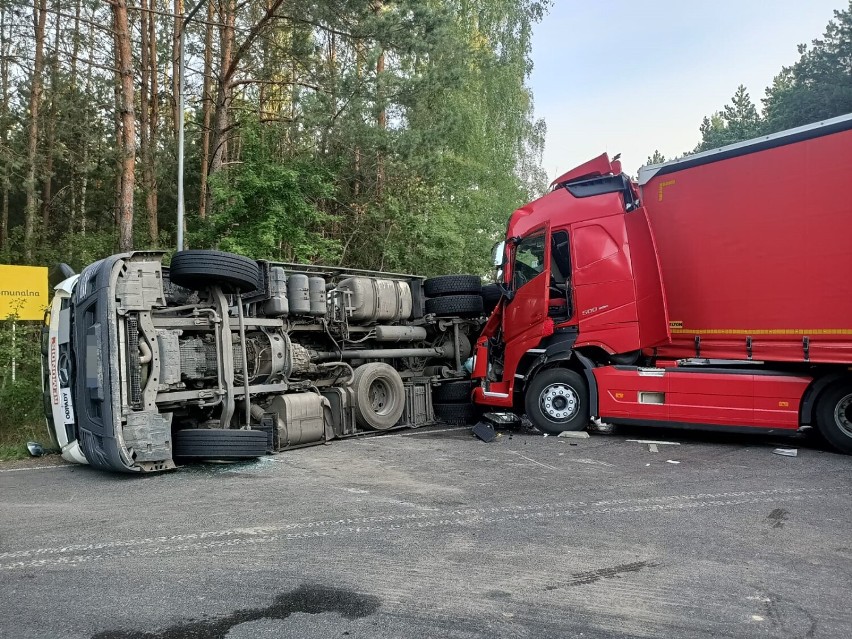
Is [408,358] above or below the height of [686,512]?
above

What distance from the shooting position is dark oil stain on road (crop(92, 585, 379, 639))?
2.82m

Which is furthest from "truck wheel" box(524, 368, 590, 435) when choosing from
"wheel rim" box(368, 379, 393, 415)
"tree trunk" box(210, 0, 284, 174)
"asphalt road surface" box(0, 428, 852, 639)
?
"tree trunk" box(210, 0, 284, 174)

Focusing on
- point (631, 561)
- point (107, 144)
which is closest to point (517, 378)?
point (631, 561)

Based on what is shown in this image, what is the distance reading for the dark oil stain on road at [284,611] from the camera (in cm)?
282

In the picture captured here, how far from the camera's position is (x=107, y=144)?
19766mm

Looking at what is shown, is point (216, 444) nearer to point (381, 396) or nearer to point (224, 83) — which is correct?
point (381, 396)

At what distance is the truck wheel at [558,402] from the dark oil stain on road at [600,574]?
4777mm

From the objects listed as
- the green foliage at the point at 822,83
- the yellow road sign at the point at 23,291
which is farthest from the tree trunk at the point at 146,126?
the green foliage at the point at 822,83

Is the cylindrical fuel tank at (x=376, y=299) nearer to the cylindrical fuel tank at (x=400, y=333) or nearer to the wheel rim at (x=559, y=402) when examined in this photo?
the cylindrical fuel tank at (x=400, y=333)

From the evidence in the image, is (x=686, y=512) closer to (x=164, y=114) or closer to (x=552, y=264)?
(x=552, y=264)

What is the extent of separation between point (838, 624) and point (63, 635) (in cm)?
351

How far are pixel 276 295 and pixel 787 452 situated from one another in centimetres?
612

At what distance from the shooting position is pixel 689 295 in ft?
26.8

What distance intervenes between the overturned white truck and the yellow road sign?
2979 mm
